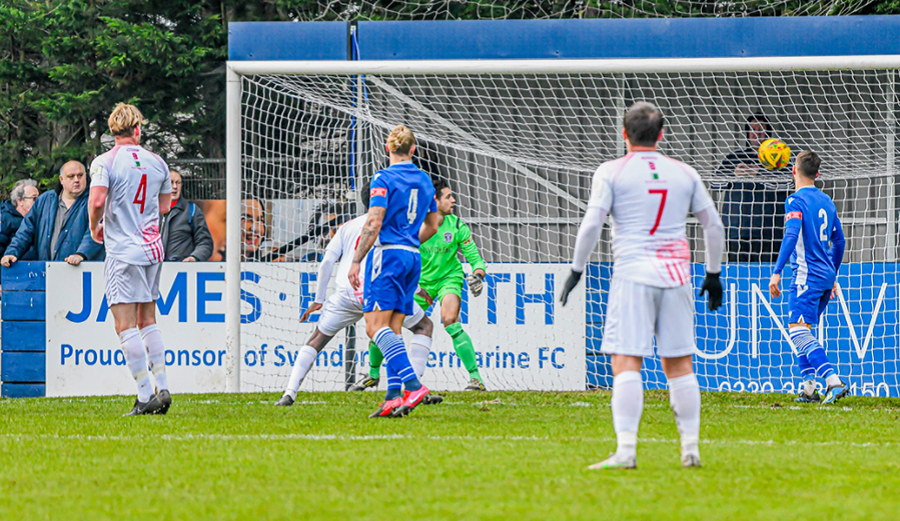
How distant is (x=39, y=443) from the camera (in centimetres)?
621

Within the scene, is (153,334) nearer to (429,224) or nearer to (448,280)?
(429,224)

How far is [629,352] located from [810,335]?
184 inches

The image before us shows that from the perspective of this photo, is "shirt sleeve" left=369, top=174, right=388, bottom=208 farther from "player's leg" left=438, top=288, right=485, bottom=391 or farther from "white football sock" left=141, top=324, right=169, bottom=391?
"player's leg" left=438, top=288, right=485, bottom=391

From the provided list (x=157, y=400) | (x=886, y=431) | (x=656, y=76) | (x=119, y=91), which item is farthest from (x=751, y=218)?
(x=119, y=91)

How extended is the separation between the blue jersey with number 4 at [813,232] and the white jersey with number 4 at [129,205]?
5.06m

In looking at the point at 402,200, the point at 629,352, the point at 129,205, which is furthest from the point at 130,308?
the point at 629,352

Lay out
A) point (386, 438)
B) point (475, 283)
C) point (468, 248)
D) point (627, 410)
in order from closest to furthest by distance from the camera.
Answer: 1. point (627, 410)
2. point (386, 438)
3. point (475, 283)
4. point (468, 248)

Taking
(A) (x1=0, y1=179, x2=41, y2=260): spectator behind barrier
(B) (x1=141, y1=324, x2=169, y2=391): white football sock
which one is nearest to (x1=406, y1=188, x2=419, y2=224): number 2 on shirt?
(B) (x1=141, y1=324, x2=169, y2=391): white football sock

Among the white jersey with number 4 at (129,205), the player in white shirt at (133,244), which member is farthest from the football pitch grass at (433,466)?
the white jersey with number 4 at (129,205)

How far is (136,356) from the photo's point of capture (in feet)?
25.1

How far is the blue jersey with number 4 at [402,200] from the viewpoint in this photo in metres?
7.51

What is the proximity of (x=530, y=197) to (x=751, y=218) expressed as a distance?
9.27 feet

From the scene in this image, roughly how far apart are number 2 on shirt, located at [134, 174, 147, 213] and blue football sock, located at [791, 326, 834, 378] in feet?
17.5

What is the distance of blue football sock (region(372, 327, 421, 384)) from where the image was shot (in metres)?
7.48
